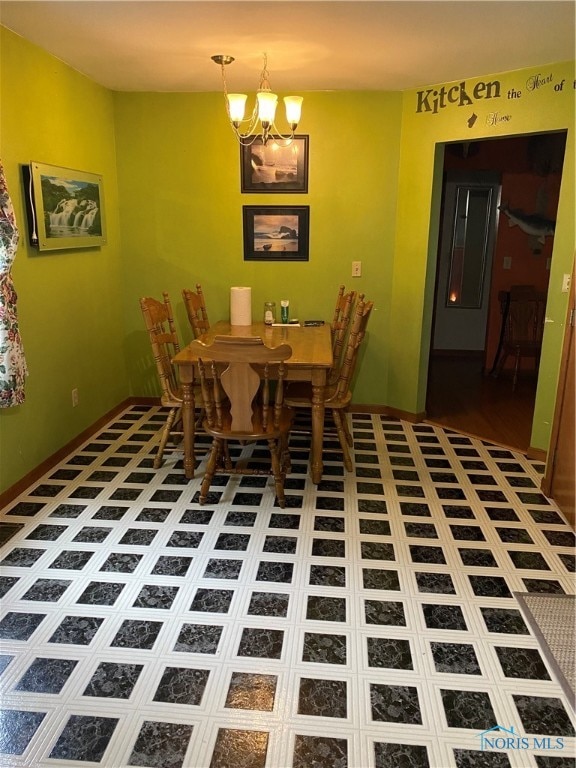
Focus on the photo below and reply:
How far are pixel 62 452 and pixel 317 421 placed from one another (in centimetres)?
164

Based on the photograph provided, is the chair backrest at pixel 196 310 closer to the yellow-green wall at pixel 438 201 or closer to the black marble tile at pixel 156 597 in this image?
the yellow-green wall at pixel 438 201

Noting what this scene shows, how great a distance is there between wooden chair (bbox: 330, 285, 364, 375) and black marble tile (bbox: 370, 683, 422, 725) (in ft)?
7.67

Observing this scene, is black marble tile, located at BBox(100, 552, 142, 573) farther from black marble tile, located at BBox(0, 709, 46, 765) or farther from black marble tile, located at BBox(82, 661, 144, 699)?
black marble tile, located at BBox(0, 709, 46, 765)

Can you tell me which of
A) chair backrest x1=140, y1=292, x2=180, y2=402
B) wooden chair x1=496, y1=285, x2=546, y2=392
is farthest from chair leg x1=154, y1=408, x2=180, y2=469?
wooden chair x1=496, y1=285, x2=546, y2=392

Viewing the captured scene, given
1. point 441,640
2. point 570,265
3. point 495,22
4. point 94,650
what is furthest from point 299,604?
point 495,22

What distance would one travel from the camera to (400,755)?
154 cm

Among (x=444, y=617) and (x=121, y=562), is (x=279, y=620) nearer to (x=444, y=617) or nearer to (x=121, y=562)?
(x=444, y=617)

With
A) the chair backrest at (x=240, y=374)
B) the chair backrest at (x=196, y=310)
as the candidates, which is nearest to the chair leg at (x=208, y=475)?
the chair backrest at (x=240, y=374)

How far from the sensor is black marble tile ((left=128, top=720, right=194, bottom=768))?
4.96 ft

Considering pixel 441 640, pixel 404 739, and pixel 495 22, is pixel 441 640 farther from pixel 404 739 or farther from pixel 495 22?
pixel 495 22

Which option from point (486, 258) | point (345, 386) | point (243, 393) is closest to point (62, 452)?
point (243, 393)

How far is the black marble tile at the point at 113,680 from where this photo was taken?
5.65 feet

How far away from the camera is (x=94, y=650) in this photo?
74.9 inches

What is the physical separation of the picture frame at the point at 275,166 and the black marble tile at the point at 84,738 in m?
3.46
